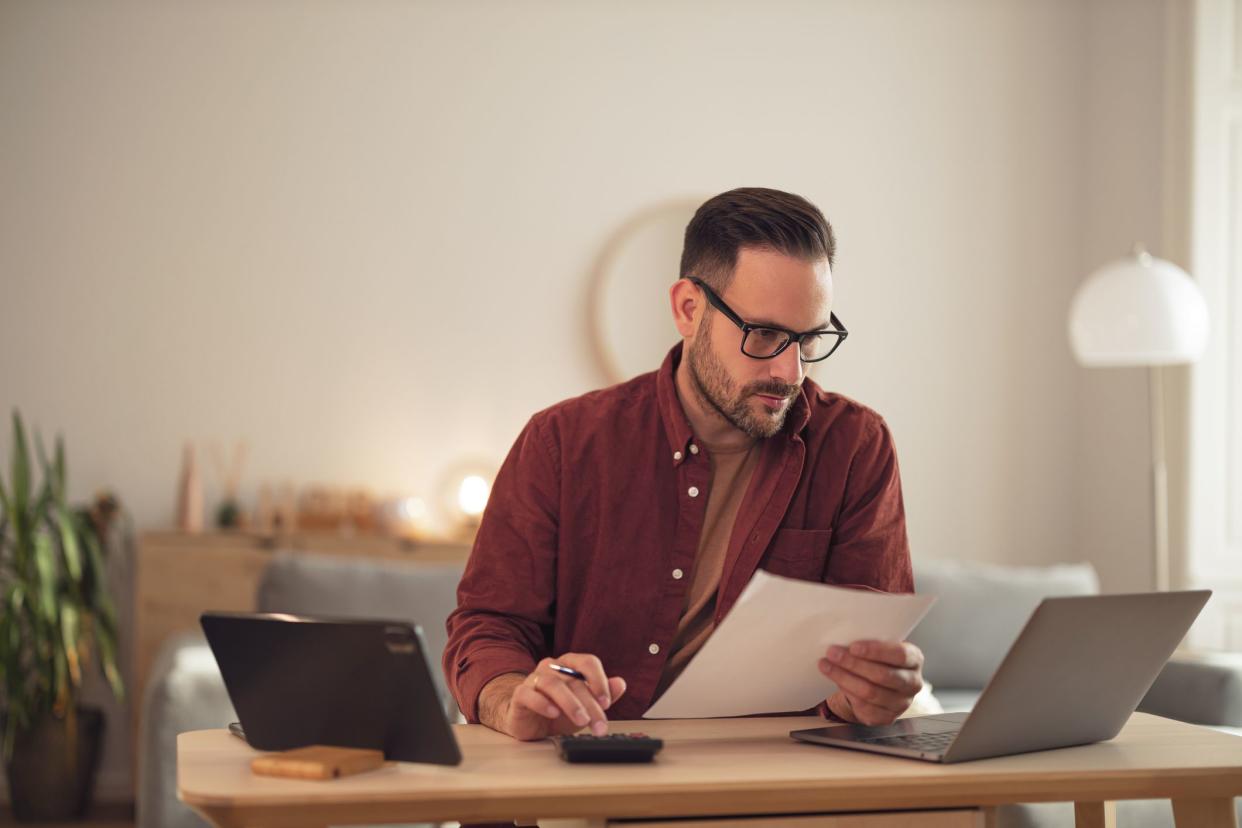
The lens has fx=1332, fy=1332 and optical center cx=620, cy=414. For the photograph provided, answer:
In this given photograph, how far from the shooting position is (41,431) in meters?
4.14

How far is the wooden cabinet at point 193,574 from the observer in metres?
3.92

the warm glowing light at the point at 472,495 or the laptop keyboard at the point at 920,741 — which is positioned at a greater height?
the warm glowing light at the point at 472,495

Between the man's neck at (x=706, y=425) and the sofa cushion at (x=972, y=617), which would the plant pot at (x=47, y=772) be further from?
the man's neck at (x=706, y=425)

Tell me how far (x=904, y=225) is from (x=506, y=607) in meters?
3.39

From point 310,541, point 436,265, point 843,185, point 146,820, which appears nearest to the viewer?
point 146,820

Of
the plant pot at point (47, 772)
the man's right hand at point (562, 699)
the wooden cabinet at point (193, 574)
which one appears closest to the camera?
the man's right hand at point (562, 699)

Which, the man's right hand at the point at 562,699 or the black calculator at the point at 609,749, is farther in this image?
the man's right hand at the point at 562,699

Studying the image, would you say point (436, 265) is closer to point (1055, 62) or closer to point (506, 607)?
point (1055, 62)

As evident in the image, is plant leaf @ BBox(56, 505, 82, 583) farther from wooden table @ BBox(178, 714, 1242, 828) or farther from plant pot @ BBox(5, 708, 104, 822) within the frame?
wooden table @ BBox(178, 714, 1242, 828)

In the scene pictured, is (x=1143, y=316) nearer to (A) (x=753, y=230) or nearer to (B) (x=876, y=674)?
(A) (x=753, y=230)

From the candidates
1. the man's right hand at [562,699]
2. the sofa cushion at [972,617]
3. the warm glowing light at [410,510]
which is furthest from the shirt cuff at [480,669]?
the warm glowing light at [410,510]

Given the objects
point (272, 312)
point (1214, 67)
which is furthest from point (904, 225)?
point (272, 312)

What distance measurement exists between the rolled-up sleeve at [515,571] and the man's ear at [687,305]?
232 mm

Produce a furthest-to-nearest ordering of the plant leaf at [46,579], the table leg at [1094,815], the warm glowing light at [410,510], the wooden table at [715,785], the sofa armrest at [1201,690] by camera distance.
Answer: the warm glowing light at [410,510], the plant leaf at [46,579], the sofa armrest at [1201,690], the table leg at [1094,815], the wooden table at [715,785]
